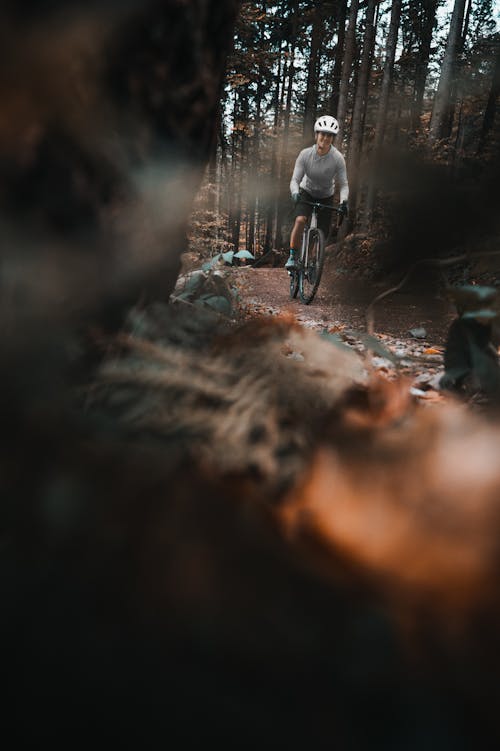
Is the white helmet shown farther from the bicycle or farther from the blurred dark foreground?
the blurred dark foreground

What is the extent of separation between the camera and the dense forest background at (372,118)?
2.36 metres

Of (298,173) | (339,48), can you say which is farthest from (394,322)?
(339,48)

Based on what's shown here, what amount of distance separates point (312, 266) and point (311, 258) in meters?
0.11

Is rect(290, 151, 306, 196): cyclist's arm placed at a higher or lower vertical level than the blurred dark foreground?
higher

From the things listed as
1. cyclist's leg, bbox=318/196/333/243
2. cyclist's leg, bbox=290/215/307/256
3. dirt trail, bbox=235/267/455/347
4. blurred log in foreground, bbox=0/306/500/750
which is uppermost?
cyclist's leg, bbox=318/196/333/243

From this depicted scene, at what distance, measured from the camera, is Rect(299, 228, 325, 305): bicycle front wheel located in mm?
5805

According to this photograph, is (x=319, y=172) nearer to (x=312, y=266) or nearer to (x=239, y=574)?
(x=312, y=266)

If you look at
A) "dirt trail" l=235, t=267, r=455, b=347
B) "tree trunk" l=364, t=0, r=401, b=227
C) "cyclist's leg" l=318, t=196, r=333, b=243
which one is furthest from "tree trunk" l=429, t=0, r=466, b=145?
"dirt trail" l=235, t=267, r=455, b=347

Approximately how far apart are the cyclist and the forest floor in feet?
4.10

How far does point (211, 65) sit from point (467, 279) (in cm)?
533

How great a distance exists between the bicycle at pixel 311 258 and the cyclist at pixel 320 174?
9 cm

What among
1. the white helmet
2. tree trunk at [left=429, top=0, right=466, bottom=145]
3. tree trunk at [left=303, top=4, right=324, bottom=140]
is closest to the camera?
the white helmet

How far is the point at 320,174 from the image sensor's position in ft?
18.4

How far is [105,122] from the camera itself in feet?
2.87
